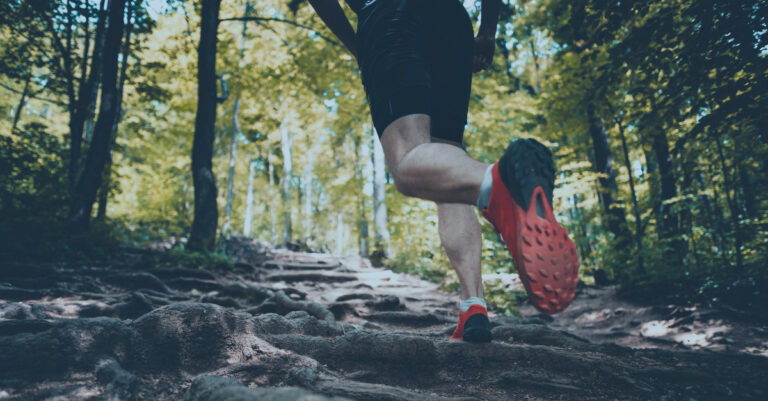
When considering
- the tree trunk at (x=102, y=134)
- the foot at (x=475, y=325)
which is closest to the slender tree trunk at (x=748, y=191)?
the foot at (x=475, y=325)

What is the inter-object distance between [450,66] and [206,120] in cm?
702

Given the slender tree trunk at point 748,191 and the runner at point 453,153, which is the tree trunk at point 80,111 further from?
the slender tree trunk at point 748,191

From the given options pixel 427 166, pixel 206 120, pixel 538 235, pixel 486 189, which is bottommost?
pixel 538 235

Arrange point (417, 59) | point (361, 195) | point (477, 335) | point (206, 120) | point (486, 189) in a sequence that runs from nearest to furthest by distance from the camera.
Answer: point (486, 189)
point (417, 59)
point (477, 335)
point (206, 120)
point (361, 195)

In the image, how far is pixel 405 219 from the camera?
1004 centimetres

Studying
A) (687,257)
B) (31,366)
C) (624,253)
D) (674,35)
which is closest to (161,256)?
→ (31,366)

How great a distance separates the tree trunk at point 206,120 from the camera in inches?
293

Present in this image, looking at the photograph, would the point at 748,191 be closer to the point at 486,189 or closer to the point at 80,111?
the point at 486,189

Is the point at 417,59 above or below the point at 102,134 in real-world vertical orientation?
below

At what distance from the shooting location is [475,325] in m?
1.98

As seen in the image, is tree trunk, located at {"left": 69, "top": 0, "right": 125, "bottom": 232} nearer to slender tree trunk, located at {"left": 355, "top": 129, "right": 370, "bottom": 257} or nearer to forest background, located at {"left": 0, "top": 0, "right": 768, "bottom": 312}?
forest background, located at {"left": 0, "top": 0, "right": 768, "bottom": 312}

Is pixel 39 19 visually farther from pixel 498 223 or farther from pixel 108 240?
pixel 498 223

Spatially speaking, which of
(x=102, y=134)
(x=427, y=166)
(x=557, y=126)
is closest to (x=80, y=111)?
(x=102, y=134)

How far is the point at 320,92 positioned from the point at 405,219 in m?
5.53
